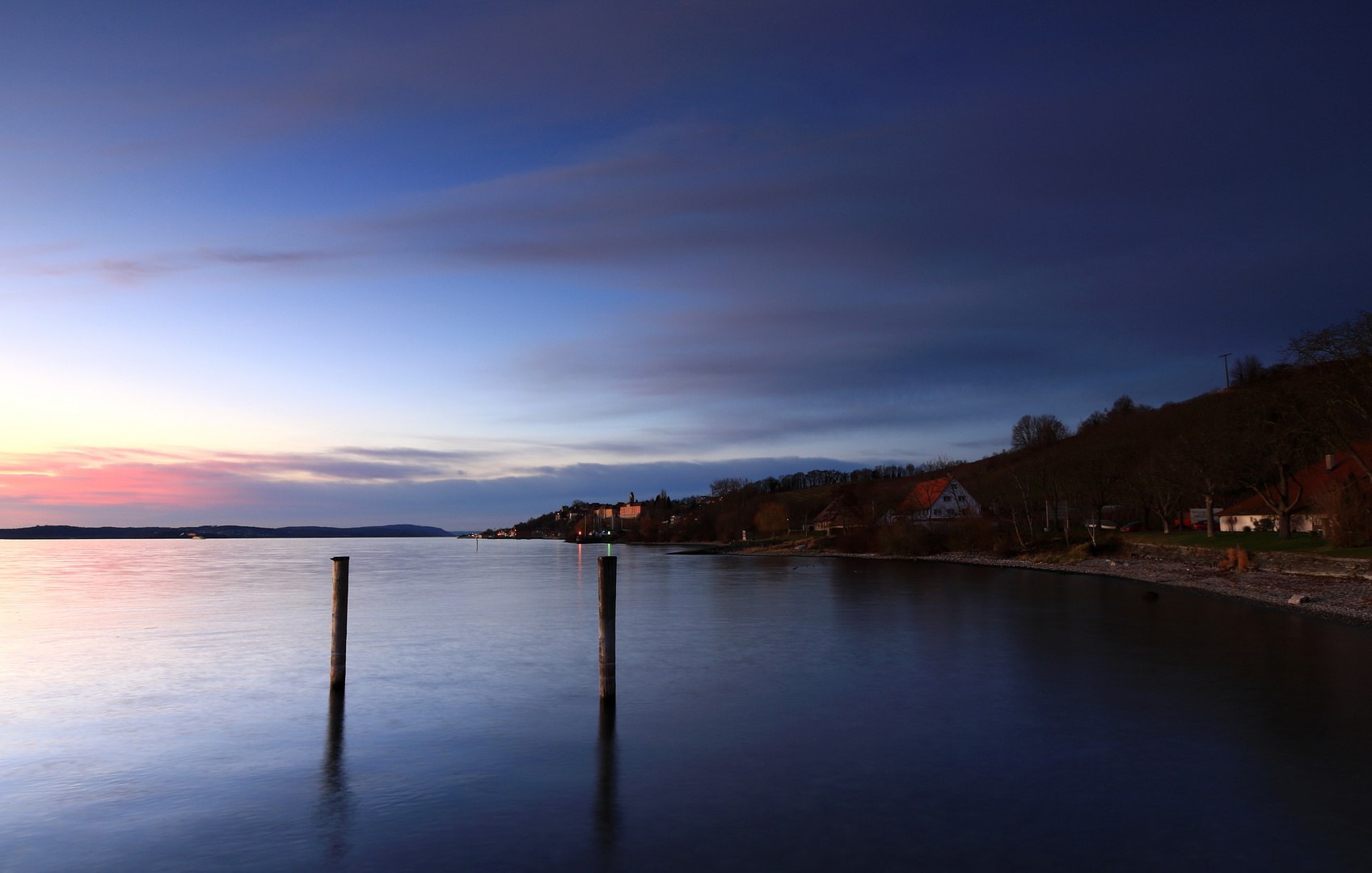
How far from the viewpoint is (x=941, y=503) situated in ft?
391

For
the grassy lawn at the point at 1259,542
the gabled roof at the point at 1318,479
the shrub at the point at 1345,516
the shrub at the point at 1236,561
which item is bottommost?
the shrub at the point at 1236,561

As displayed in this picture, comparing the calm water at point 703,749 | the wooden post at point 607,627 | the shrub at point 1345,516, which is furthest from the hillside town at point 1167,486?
the wooden post at point 607,627

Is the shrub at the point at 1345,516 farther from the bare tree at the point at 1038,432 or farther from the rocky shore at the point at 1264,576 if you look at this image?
the bare tree at the point at 1038,432

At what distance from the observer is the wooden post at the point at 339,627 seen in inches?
762

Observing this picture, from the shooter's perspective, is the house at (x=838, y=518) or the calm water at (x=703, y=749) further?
the house at (x=838, y=518)

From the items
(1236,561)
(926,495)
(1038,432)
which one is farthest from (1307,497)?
(1038,432)

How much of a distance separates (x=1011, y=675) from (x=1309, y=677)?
6380 millimetres

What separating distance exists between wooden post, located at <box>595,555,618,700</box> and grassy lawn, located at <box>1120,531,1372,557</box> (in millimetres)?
36597

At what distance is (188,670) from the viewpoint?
23203 mm

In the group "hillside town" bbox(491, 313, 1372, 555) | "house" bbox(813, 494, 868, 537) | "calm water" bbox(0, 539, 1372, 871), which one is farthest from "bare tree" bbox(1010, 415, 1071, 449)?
"calm water" bbox(0, 539, 1372, 871)

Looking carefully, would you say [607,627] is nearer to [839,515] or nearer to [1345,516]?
[1345,516]

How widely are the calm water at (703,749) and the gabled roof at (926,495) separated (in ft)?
290

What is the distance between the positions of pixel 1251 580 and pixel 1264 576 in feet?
6.47

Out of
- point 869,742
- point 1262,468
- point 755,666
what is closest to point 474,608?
point 755,666
